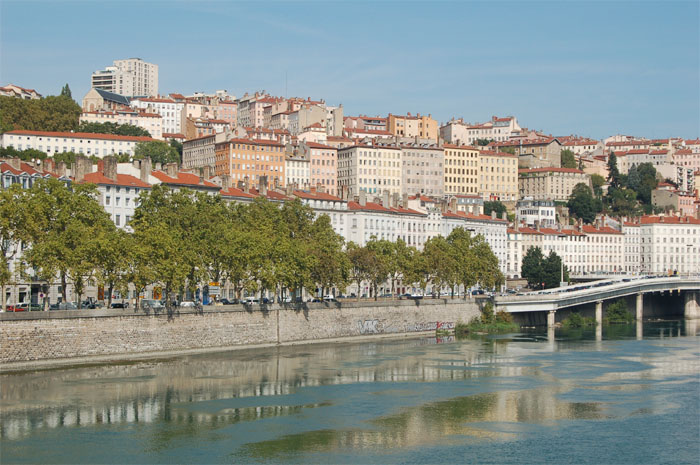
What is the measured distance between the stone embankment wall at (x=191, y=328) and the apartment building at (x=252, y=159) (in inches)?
2538

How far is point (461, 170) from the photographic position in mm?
170125

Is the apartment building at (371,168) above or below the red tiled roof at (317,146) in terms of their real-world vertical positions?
below

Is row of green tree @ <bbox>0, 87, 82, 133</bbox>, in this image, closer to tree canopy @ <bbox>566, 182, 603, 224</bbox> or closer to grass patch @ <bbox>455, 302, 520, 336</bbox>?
grass patch @ <bbox>455, 302, 520, 336</bbox>

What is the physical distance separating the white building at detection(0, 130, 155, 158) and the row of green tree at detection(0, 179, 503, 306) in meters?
60.9

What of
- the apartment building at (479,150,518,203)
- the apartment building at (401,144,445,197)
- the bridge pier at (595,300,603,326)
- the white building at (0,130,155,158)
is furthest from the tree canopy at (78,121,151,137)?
the bridge pier at (595,300,603,326)

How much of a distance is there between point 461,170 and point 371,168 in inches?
852

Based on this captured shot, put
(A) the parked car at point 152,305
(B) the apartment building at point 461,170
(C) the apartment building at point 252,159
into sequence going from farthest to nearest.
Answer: (B) the apartment building at point 461,170 → (C) the apartment building at point 252,159 → (A) the parked car at point 152,305

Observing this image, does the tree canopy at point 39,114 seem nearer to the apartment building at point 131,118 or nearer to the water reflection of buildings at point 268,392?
the apartment building at point 131,118

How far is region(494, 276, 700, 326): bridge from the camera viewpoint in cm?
8831

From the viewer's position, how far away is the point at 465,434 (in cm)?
4050

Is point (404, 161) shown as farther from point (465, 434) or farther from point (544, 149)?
point (465, 434)

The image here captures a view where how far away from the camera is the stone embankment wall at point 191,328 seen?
5097cm

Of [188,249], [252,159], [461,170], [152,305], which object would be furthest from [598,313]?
[461,170]

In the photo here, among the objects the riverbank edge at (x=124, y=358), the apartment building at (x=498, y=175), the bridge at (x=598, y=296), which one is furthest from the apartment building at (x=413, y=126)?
the riverbank edge at (x=124, y=358)
